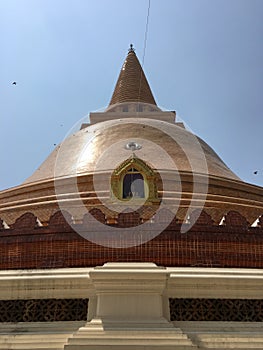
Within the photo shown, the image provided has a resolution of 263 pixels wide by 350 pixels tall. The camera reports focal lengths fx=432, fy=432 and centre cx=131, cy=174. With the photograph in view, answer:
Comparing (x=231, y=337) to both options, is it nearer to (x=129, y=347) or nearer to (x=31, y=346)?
(x=129, y=347)

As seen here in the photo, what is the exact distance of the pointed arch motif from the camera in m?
8.93

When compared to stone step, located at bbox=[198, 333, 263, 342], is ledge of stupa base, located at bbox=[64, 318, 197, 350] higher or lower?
higher

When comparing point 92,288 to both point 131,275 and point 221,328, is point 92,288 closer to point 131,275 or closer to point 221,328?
point 131,275

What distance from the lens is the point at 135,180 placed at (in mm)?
9281

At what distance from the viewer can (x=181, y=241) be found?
6.58m

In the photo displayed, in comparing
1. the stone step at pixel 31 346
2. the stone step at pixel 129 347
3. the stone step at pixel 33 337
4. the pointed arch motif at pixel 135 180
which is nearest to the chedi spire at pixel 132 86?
the pointed arch motif at pixel 135 180

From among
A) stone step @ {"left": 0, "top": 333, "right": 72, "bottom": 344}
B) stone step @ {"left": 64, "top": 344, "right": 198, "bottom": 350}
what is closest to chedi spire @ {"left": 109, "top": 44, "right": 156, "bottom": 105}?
stone step @ {"left": 0, "top": 333, "right": 72, "bottom": 344}

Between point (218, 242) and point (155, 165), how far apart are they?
235 inches

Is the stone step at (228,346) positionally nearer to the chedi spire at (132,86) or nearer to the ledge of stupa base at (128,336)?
the ledge of stupa base at (128,336)

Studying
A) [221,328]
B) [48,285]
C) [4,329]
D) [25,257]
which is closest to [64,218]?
[25,257]

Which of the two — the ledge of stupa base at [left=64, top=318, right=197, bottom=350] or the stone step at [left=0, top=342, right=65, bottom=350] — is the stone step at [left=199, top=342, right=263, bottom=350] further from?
the stone step at [left=0, top=342, right=65, bottom=350]

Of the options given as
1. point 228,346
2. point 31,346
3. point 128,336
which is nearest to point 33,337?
point 31,346

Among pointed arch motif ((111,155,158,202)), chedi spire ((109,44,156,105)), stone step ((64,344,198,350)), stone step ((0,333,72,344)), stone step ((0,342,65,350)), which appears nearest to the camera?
stone step ((64,344,198,350))

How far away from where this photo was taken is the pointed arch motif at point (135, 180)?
893cm
